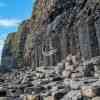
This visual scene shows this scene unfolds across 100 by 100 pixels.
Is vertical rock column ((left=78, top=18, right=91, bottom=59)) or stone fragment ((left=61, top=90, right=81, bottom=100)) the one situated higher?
vertical rock column ((left=78, top=18, right=91, bottom=59))

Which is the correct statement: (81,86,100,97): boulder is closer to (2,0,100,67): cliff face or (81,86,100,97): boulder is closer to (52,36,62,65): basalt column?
(2,0,100,67): cliff face

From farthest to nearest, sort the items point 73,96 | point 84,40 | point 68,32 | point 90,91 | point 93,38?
point 68,32, point 84,40, point 93,38, point 73,96, point 90,91

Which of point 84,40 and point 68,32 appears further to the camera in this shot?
point 68,32

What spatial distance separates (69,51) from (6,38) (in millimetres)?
90944

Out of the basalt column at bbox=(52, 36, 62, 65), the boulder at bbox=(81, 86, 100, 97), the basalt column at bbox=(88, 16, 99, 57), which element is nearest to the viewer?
the boulder at bbox=(81, 86, 100, 97)

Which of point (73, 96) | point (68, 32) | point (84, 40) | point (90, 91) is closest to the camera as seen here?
point (90, 91)

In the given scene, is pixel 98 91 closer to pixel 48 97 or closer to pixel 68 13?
pixel 48 97

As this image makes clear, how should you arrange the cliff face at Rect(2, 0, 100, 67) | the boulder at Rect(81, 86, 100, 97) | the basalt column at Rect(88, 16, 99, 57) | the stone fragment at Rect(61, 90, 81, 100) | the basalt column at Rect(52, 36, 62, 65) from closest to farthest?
1. the boulder at Rect(81, 86, 100, 97)
2. the stone fragment at Rect(61, 90, 81, 100)
3. the basalt column at Rect(88, 16, 99, 57)
4. the cliff face at Rect(2, 0, 100, 67)
5. the basalt column at Rect(52, 36, 62, 65)

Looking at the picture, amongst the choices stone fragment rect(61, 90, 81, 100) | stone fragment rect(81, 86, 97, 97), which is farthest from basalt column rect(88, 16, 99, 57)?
stone fragment rect(81, 86, 97, 97)

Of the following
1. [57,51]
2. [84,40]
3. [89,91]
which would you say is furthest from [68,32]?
[89,91]

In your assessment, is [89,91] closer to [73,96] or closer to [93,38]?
[73,96]

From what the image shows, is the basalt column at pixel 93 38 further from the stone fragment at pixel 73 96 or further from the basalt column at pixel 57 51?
the stone fragment at pixel 73 96

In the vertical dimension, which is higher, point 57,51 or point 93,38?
point 57,51

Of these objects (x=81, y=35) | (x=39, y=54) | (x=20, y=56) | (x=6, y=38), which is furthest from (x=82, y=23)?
(x=6, y=38)
